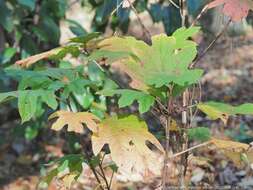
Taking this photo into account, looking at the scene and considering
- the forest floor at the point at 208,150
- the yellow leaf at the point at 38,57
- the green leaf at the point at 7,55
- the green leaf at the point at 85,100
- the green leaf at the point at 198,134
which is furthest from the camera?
the forest floor at the point at 208,150

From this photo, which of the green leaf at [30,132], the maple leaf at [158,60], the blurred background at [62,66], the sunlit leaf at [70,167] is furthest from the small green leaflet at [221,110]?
the green leaf at [30,132]

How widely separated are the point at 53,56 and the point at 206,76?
147 inches

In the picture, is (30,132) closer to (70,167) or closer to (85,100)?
(85,100)

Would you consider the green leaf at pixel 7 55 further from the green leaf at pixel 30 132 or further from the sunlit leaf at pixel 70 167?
the sunlit leaf at pixel 70 167

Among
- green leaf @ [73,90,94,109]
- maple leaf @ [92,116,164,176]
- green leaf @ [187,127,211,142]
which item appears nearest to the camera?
maple leaf @ [92,116,164,176]

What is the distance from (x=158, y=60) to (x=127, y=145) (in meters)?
0.20

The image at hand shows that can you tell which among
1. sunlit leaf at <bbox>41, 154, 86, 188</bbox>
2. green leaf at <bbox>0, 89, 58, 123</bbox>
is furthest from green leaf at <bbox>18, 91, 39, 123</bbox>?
sunlit leaf at <bbox>41, 154, 86, 188</bbox>

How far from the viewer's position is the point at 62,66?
7.74ft

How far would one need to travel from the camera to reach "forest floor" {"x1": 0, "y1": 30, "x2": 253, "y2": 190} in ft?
9.68

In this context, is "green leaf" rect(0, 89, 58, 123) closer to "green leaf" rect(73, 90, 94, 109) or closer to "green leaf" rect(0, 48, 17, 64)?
"green leaf" rect(73, 90, 94, 109)

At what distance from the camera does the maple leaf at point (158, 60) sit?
1163 mm

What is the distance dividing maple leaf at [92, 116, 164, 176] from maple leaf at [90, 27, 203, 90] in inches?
4.0

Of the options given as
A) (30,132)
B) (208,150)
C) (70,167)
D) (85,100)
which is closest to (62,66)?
(85,100)

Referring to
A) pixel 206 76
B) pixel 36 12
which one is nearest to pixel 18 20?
pixel 36 12
